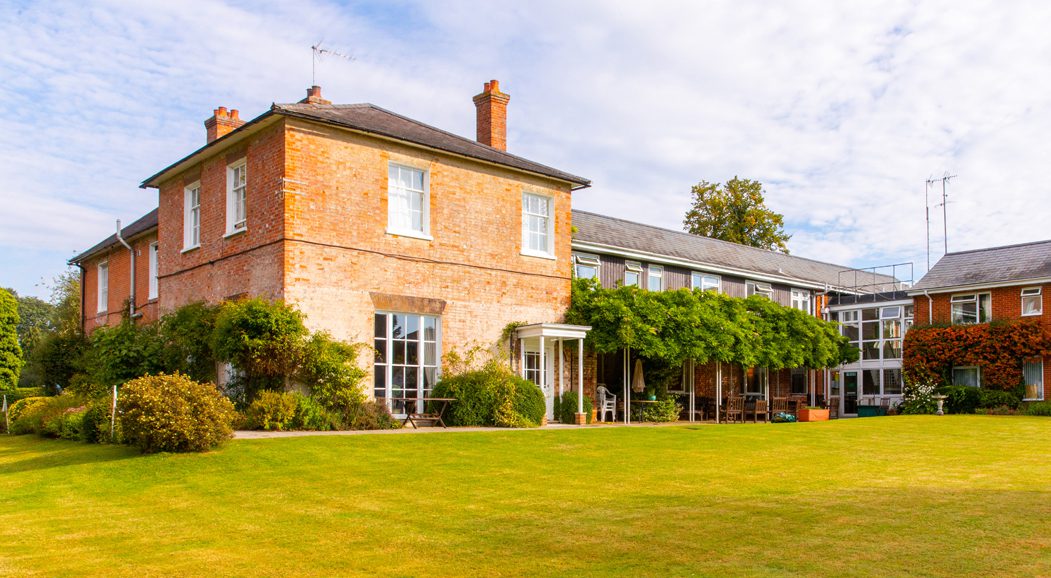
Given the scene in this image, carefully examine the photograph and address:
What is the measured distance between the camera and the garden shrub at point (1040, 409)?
27297 mm

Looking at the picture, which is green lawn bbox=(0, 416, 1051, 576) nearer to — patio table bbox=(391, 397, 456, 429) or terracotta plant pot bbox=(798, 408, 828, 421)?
patio table bbox=(391, 397, 456, 429)

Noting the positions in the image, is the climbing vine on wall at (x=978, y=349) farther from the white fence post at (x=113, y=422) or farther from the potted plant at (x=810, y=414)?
the white fence post at (x=113, y=422)

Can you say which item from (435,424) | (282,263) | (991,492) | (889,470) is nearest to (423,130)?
(282,263)

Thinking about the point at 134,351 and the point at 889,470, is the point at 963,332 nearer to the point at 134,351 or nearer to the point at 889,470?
the point at 889,470

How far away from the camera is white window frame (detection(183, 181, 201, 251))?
71.2 feet

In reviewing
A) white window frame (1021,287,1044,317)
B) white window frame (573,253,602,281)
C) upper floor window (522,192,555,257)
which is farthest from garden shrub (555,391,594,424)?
white window frame (1021,287,1044,317)

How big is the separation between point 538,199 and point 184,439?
12289 millimetres

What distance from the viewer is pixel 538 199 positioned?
22.5m

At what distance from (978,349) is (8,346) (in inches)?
1376

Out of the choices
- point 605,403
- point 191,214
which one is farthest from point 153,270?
point 605,403

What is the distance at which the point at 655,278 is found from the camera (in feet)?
94.4

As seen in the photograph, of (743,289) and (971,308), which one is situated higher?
(743,289)

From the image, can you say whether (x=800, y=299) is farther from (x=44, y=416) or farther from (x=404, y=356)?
(x=44, y=416)

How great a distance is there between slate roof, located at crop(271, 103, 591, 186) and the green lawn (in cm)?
A: 716
